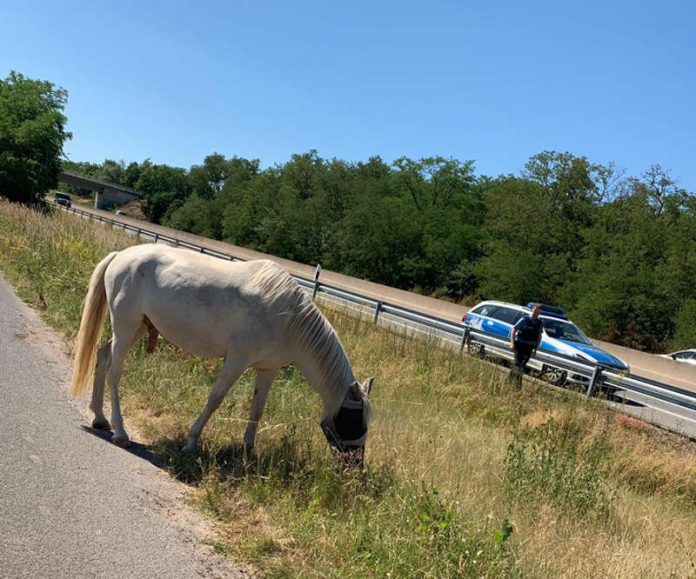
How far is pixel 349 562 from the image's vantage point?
3.64 m

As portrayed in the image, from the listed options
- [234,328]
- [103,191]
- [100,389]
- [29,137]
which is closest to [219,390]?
[234,328]

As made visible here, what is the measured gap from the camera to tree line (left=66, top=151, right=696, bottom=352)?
37.4m

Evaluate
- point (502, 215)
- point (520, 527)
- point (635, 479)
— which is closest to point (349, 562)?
point (520, 527)

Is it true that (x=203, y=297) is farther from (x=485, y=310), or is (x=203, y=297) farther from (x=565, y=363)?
(x=485, y=310)

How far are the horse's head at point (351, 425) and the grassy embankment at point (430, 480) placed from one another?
8.8 inches

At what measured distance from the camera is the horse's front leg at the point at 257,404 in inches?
216

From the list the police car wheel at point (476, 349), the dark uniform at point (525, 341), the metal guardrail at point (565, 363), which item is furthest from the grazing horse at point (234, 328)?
the police car wheel at point (476, 349)

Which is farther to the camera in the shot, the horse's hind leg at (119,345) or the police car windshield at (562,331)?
the police car windshield at (562,331)

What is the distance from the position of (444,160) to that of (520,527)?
208 ft

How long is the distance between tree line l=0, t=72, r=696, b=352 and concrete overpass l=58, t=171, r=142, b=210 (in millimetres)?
51864

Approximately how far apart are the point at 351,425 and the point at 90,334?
2952mm

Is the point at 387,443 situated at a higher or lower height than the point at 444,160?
lower

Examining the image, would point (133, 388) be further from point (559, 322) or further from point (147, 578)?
point (559, 322)

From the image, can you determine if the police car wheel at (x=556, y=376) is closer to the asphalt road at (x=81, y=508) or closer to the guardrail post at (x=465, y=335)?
the guardrail post at (x=465, y=335)
